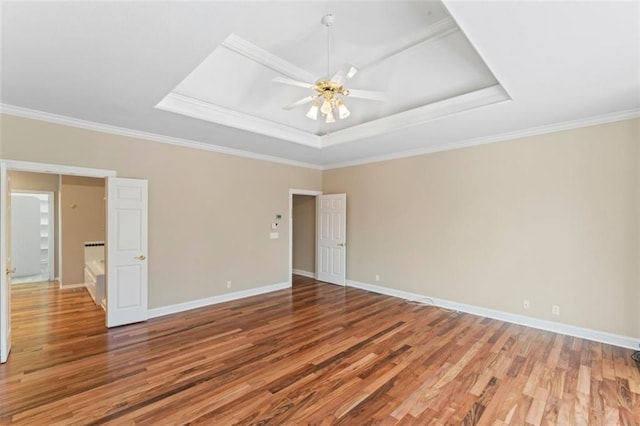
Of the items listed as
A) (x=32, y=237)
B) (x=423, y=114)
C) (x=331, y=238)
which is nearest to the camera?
(x=423, y=114)

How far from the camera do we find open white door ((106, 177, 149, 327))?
13.5 feet

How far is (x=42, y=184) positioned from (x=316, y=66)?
762 centimetres

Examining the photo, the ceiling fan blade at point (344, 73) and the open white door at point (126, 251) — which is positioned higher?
the ceiling fan blade at point (344, 73)

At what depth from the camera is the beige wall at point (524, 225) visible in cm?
364

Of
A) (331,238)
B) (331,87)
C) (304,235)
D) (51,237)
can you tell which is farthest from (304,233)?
(51,237)

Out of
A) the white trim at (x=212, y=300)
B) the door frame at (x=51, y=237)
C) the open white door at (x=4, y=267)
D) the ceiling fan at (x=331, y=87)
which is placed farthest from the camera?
the door frame at (x=51, y=237)

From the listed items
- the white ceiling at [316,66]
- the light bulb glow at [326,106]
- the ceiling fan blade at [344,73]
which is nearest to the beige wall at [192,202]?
the white ceiling at [316,66]

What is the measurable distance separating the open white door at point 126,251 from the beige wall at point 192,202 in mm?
182

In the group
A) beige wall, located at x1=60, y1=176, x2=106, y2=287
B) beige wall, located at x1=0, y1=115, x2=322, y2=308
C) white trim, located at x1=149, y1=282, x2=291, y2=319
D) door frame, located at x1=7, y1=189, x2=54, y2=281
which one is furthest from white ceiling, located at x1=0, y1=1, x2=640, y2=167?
door frame, located at x1=7, y1=189, x2=54, y2=281

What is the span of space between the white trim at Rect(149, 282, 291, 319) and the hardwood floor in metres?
0.20

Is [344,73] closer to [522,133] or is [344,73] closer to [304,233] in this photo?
[522,133]

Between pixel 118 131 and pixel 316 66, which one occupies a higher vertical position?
pixel 316 66

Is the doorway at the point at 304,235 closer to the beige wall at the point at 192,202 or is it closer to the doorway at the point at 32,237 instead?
the beige wall at the point at 192,202

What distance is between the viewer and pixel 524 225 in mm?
4320
